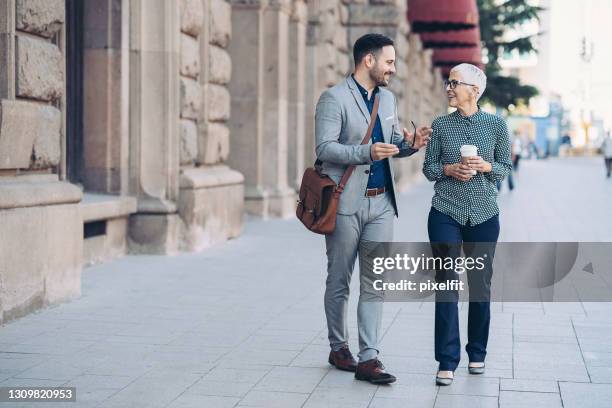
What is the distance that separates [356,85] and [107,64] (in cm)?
523

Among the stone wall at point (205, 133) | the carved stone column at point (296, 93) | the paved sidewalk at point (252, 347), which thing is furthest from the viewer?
the carved stone column at point (296, 93)

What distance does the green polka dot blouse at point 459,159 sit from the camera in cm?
606

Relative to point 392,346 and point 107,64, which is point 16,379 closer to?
point 392,346

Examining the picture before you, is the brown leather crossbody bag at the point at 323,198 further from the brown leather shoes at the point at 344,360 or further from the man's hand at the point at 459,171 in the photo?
the brown leather shoes at the point at 344,360

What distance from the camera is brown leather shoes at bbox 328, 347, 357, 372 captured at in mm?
6285

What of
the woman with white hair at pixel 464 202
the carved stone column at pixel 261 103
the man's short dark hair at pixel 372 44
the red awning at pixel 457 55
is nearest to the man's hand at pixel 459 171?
the woman with white hair at pixel 464 202

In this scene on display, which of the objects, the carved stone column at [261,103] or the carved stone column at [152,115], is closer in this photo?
the carved stone column at [152,115]

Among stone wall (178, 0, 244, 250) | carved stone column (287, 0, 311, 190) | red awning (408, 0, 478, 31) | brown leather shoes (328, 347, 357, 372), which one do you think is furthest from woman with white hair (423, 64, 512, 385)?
red awning (408, 0, 478, 31)

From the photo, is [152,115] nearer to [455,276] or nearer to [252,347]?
[252,347]

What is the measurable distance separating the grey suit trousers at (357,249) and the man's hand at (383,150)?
0.38 metres

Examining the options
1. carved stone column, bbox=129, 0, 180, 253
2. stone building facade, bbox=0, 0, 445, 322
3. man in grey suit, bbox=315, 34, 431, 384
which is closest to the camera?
man in grey suit, bbox=315, 34, 431, 384

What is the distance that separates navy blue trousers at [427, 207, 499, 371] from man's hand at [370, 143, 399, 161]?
0.50 meters

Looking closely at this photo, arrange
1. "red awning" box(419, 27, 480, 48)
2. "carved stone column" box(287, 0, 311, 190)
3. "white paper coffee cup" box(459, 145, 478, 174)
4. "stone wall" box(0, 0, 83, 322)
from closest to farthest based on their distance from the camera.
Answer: "white paper coffee cup" box(459, 145, 478, 174), "stone wall" box(0, 0, 83, 322), "carved stone column" box(287, 0, 311, 190), "red awning" box(419, 27, 480, 48)

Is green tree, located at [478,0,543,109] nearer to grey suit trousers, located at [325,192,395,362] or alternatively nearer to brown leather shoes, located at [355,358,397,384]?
grey suit trousers, located at [325,192,395,362]
